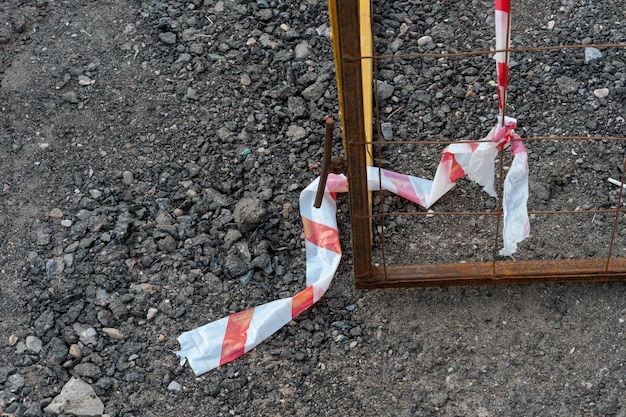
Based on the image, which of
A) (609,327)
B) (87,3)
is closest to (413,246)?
(609,327)

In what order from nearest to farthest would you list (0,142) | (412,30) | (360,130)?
(360,130), (0,142), (412,30)

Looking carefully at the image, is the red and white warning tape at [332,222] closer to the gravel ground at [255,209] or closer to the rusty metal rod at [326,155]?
the gravel ground at [255,209]

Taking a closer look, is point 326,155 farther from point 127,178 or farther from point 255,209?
point 127,178

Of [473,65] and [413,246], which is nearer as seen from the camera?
[413,246]

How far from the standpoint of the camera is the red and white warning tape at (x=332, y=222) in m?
3.10

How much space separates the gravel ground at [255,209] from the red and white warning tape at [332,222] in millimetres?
53

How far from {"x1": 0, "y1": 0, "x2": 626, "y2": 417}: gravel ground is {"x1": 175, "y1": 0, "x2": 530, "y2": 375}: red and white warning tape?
5 centimetres

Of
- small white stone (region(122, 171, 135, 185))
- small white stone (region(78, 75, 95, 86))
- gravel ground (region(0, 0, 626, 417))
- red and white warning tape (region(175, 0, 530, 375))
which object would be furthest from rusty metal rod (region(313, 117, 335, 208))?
small white stone (region(78, 75, 95, 86))

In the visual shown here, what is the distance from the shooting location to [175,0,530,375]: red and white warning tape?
3096 millimetres

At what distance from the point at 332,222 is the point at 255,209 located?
31 centimetres

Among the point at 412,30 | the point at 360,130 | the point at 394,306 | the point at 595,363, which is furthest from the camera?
the point at 412,30

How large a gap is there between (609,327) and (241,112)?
6.04ft

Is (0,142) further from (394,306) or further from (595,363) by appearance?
(595,363)

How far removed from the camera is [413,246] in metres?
3.44
